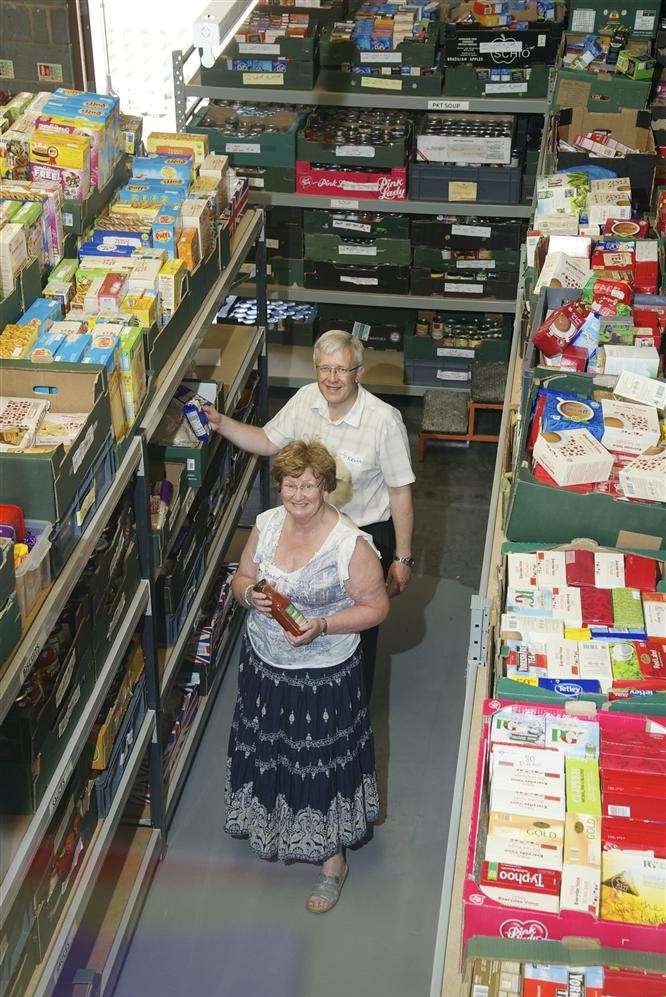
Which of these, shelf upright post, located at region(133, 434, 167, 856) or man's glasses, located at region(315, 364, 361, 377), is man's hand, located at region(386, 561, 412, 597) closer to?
man's glasses, located at region(315, 364, 361, 377)

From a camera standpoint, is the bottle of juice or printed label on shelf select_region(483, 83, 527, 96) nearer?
the bottle of juice

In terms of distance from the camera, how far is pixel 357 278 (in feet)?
23.5

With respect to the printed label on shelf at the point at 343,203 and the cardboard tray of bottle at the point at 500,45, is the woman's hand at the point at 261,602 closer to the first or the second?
the printed label on shelf at the point at 343,203

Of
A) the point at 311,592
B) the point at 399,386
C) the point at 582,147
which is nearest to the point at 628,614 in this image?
the point at 311,592

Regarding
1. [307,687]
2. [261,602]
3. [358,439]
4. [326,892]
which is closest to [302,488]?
[261,602]

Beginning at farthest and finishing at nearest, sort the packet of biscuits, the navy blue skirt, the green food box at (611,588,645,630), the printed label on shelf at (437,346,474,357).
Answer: the printed label on shelf at (437,346,474,357) < the packet of biscuits < the navy blue skirt < the green food box at (611,588,645,630)

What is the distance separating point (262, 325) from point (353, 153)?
65.5 inches

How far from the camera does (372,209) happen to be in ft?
22.7

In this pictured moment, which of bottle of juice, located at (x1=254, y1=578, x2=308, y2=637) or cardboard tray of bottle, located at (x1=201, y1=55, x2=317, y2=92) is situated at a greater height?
cardboard tray of bottle, located at (x1=201, y1=55, x2=317, y2=92)

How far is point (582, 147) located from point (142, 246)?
9.51ft

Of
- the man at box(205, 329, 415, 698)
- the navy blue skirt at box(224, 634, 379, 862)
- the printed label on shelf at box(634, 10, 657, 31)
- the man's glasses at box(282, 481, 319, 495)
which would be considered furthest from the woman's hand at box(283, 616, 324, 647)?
the printed label on shelf at box(634, 10, 657, 31)

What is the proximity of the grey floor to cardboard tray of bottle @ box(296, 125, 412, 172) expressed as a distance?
9.45ft

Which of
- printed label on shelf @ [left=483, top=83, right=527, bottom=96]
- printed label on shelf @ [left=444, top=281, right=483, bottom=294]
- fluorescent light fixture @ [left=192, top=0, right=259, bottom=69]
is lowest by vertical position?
printed label on shelf @ [left=444, top=281, right=483, bottom=294]

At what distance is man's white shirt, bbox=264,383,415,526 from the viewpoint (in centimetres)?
436
